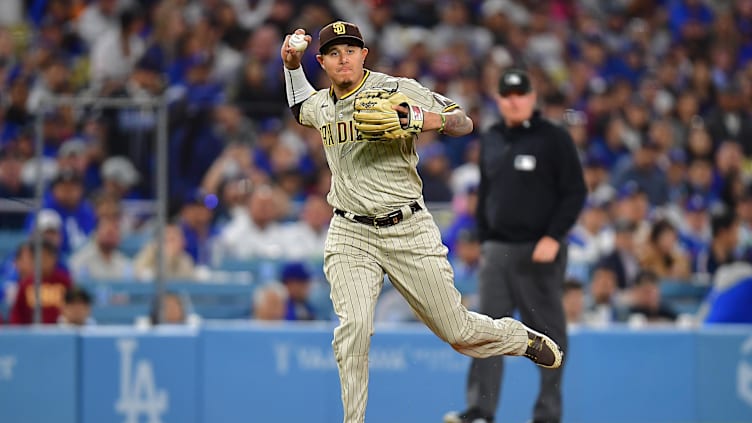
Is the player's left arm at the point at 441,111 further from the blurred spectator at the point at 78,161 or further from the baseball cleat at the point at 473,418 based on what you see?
the blurred spectator at the point at 78,161

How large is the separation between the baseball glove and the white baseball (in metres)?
0.54

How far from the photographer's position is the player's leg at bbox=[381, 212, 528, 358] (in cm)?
581

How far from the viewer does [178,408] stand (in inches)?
341

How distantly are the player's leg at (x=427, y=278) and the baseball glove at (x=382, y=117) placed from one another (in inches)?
21.7

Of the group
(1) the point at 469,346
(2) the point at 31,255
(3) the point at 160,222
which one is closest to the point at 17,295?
(2) the point at 31,255

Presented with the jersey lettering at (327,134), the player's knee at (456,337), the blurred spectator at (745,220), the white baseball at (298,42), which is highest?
the white baseball at (298,42)

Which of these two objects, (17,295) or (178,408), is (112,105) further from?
(178,408)

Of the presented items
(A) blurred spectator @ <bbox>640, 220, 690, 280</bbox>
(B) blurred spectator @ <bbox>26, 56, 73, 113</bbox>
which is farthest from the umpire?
(B) blurred spectator @ <bbox>26, 56, 73, 113</bbox>

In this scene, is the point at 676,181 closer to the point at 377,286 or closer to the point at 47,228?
the point at 47,228

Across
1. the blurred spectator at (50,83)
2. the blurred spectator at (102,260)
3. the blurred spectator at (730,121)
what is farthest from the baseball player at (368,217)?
A: the blurred spectator at (730,121)

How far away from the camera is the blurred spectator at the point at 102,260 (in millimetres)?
10570

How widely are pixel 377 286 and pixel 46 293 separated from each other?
14.9 ft

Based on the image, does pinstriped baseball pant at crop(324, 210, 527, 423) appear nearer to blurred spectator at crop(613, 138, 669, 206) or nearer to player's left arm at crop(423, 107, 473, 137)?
player's left arm at crop(423, 107, 473, 137)

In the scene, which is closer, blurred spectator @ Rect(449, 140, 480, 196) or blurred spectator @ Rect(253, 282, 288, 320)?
blurred spectator @ Rect(253, 282, 288, 320)
